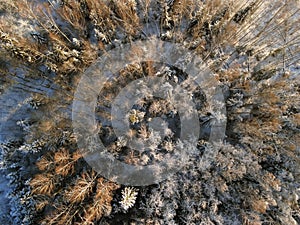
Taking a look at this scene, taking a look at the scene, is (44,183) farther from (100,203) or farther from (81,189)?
(100,203)

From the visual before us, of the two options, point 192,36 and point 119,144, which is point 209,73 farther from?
point 119,144

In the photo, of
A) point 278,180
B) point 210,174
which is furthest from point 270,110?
point 210,174

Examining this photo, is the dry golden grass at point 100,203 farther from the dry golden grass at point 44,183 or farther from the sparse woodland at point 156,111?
the dry golden grass at point 44,183

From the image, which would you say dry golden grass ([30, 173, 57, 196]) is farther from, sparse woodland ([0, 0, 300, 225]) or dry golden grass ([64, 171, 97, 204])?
dry golden grass ([64, 171, 97, 204])

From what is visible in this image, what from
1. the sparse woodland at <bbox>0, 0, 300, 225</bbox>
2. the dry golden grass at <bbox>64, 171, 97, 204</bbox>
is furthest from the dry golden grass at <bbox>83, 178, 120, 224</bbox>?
the dry golden grass at <bbox>64, 171, 97, 204</bbox>

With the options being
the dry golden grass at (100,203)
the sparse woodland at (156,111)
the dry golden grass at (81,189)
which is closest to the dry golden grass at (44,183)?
the sparse woodland at (156,111)

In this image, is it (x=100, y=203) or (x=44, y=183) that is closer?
(x=100, y=203)

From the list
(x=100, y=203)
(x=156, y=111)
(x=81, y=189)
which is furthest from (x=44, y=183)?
(x=156, y=111)

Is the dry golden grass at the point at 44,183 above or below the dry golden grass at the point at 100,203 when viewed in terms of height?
above
